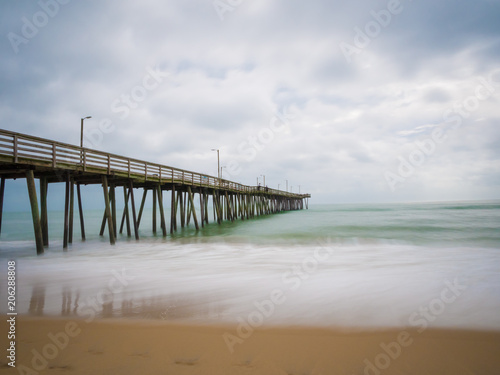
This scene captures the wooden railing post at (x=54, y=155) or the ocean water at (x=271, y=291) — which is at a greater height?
the wooden railing post at (x=54, y=155)

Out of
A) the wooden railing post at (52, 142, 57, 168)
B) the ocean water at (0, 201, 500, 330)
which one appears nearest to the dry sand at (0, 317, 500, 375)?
the ocean water at (0, 201, 500, 330)

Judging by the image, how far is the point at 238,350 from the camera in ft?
10.0

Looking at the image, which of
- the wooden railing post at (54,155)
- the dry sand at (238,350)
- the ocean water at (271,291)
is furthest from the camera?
the wooden railing post at (54,155)

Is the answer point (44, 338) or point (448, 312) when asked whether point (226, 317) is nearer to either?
point (44, 338)

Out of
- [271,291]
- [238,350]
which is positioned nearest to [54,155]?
[271,291]

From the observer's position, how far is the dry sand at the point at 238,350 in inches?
106

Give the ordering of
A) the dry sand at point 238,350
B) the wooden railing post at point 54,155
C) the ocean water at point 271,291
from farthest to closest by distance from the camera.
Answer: the wooden railing post at point 54,155 < the ocean water at point 271,291 < the dry sand at point 238,350

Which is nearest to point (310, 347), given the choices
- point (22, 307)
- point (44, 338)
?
point (44, 338)

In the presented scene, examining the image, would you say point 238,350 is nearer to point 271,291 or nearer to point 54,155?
point 271,291

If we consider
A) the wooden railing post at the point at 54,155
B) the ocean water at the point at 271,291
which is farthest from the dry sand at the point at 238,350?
the wooden railing post at the point at 54,155

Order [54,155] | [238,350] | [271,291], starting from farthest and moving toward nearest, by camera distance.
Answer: [54,155] → [271,291] → [238,350]

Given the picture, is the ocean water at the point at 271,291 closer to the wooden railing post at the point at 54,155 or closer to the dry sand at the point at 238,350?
the dry sand at the point at 238,350

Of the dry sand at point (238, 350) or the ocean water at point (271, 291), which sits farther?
the ocean water at point (271, 291)

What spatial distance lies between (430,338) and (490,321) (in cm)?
137
